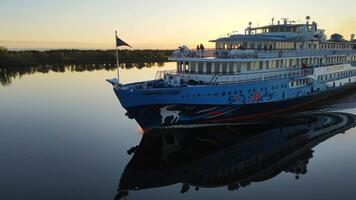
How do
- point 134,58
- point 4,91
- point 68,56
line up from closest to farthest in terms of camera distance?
Result: point 4,91 < point 68,56 < point 134,58

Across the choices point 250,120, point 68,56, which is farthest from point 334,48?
point 68,56

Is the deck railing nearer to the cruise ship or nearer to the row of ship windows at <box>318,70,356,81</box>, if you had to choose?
the cruise ship

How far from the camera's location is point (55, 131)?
29594mm

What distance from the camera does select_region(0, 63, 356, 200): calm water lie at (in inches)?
725

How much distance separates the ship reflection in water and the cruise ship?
1365 millimetres

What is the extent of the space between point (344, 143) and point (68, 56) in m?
120

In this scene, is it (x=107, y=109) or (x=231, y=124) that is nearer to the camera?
(x=231, y=124)

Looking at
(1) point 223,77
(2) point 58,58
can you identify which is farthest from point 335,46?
(2) point 58,58

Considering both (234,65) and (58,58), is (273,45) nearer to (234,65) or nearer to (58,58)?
(234,65)

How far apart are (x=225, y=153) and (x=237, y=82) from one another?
7.03 meters

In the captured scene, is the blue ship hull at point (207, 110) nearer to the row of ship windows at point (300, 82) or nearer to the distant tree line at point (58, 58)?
the row of ship windows at point (300, 82)

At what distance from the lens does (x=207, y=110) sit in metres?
27.2

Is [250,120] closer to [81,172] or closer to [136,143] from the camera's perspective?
[136,143]

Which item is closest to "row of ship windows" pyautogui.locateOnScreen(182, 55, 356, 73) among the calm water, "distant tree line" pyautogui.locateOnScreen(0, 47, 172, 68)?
the calm water
